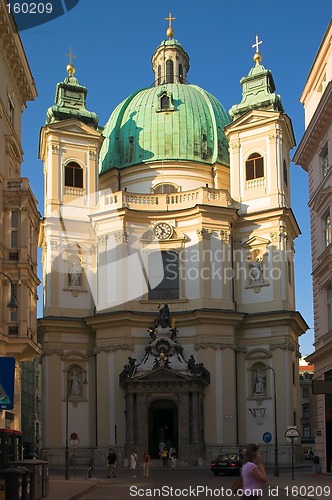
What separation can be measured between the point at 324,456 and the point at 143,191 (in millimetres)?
32569

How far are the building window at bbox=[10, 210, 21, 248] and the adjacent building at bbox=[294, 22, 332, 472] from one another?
1454 centimetres

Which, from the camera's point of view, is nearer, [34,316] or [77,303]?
[34,316]

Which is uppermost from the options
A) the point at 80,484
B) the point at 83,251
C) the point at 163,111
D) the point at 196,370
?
the point at 163,111

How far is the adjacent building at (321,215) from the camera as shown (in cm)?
4041

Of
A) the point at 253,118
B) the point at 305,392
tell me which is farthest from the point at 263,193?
the point at 305,392

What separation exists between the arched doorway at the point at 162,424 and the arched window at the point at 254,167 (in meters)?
18.4

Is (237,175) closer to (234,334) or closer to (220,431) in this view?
(234,334)

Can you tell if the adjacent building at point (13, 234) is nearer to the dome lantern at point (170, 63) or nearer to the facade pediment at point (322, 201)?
the facade pediment at point (322, 201)

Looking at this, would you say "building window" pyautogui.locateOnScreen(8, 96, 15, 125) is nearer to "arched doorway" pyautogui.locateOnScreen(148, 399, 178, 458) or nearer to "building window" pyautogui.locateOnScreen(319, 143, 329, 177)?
"building window" pyautogui.locateOnScreen(319, 143, 329, 177)

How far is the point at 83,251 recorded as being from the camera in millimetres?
64938

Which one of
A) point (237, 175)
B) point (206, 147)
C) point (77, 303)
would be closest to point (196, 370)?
point (77, 303)

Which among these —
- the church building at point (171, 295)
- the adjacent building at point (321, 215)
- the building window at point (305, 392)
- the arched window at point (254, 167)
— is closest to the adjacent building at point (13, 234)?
the adjacent building at point (321, 215)

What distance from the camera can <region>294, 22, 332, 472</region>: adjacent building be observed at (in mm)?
40406

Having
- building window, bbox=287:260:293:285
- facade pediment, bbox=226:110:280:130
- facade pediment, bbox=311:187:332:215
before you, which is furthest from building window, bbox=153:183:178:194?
facade pediment, bbox=311:187:332:215
